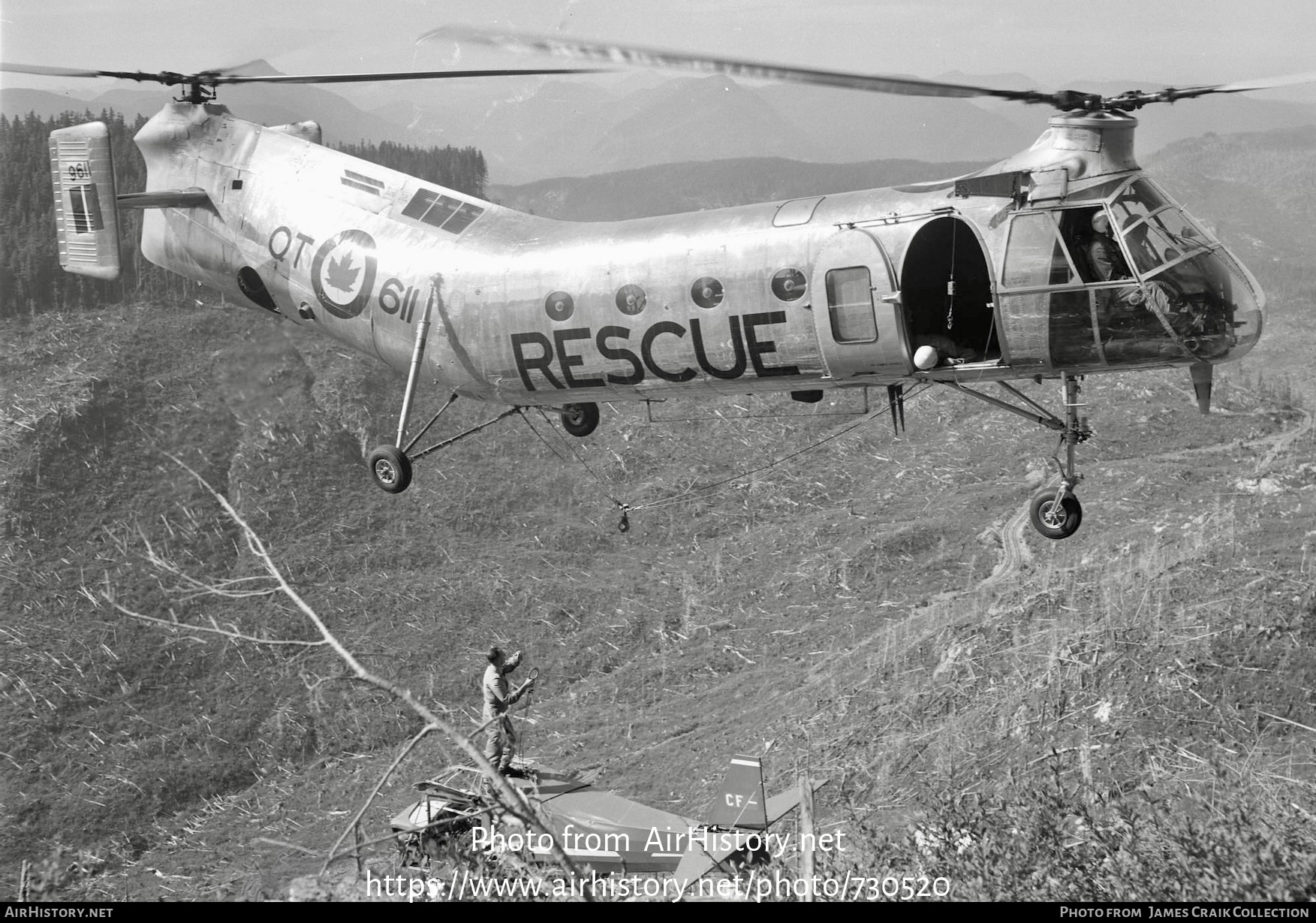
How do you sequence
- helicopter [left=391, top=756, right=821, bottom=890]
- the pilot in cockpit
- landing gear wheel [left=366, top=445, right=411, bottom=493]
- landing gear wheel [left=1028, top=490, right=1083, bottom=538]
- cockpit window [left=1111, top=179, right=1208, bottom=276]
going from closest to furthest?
1. cockpit window [left=1111, top=179, right=1208, bottom=276]
2. the pilot in cockpit
3. helicopter [left=391, top=756, right=821, bottom=890]
4. landing gear wheel [left=1028, top=490, right=1083, bottom=538]
5. landing gear wheel [left=366, top=445, right=411, bottom=493]

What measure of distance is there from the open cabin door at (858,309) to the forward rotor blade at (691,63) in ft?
8.41

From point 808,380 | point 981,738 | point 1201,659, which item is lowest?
point 981,738

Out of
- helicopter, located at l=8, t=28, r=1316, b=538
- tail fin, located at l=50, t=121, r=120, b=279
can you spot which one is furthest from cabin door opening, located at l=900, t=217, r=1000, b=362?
tail fin, located at l=50, t=121, r=120, b=279

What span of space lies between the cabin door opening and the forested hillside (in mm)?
29952

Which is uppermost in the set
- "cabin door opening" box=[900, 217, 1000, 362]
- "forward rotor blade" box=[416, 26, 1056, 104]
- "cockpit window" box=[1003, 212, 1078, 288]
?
"forward rotor blade" box=[416, 26, 1056, 104]

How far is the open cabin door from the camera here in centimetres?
1473

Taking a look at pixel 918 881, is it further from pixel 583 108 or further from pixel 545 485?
pixel 583 108

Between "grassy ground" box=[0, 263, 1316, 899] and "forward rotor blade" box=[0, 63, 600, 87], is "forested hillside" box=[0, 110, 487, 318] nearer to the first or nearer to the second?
"grassy ground" box=[0, 263, 1316, 899]

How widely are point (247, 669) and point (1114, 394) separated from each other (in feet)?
78.5

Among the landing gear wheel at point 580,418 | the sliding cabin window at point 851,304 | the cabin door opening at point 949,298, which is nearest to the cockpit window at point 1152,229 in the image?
the cabin door opening at point 949,298

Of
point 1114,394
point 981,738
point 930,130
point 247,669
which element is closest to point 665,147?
point 930,130

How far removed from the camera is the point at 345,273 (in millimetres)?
19469

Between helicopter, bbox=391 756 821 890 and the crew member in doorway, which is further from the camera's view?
the crew member in doorway

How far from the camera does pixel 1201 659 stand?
19.1 m
